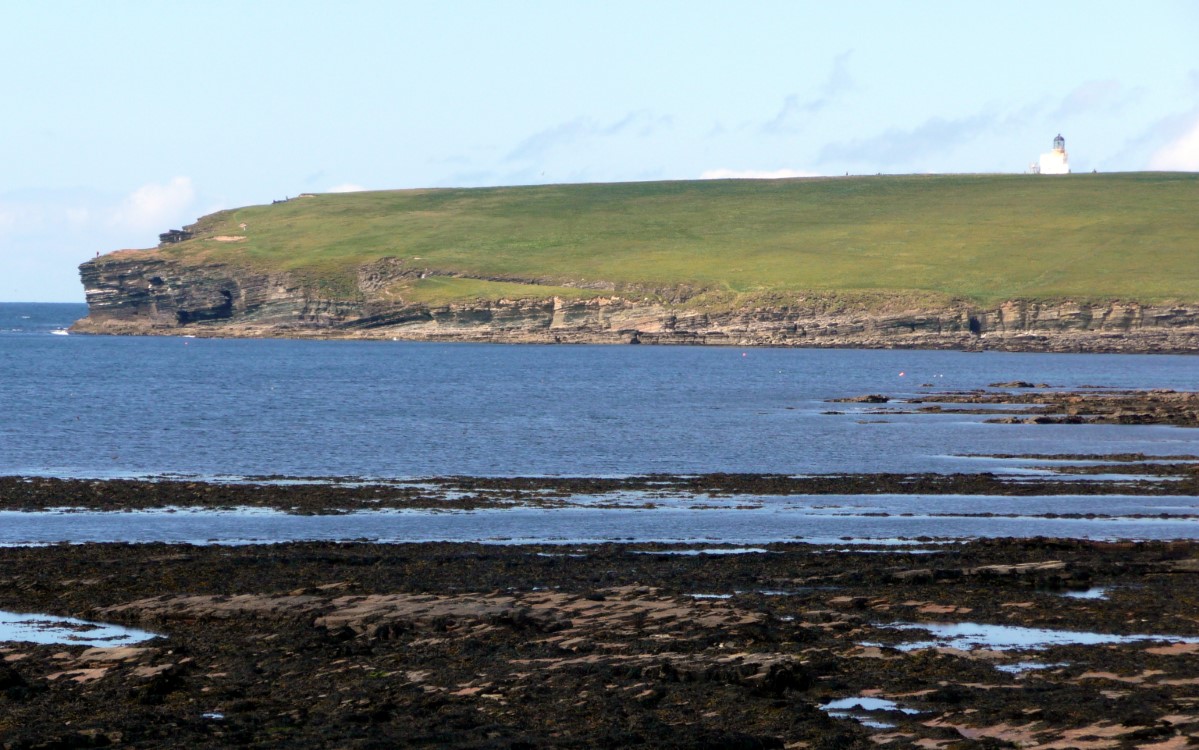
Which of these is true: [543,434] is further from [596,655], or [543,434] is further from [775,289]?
[775,289]

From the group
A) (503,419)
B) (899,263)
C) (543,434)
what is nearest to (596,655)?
(543,434)

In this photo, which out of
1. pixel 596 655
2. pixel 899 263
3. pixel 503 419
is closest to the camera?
pixel 596 655

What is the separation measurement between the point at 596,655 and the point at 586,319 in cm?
16168

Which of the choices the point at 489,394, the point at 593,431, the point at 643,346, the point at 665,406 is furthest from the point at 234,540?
the point at 643,346

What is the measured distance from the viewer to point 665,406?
70438mm

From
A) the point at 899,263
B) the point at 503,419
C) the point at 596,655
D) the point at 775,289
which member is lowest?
the point at 503,419

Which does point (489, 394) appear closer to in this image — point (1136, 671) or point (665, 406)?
point (665, 406)

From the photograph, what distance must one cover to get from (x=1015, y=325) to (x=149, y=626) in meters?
152

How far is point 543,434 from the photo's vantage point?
175 feet

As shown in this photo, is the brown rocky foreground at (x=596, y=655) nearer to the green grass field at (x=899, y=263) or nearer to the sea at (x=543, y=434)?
the sea at (x=543, y=434)

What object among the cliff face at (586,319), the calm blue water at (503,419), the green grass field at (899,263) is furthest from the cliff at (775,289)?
the calm blue water at (503,419)

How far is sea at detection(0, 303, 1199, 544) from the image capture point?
28.7 metres

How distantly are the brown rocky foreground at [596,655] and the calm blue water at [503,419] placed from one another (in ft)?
60.4

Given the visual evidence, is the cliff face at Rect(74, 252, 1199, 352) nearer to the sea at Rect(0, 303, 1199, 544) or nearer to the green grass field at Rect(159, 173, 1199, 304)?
the green grass field at Rect(159, 173, 1199, 304)
